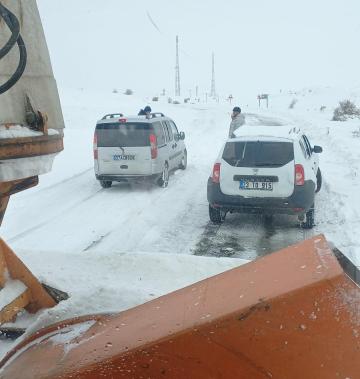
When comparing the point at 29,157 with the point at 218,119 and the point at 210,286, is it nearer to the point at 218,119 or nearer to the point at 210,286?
the point at 210,286

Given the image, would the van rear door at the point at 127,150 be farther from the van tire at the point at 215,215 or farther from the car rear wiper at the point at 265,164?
the car rear wiper at the point at 265,164

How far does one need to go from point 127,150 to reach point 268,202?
512 centimetres

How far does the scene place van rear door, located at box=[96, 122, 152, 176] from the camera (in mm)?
12555

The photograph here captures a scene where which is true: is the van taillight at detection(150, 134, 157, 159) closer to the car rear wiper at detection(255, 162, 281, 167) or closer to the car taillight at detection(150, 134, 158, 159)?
the car taillight at detection(150, 134, 158, 159)

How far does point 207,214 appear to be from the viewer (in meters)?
9.99

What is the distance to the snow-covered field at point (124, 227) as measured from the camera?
4438 mm

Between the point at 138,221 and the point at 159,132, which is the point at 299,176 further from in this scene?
the point at 159,132

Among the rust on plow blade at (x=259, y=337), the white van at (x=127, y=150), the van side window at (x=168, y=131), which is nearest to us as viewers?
the rust on plow blade at (x=259, y=337)

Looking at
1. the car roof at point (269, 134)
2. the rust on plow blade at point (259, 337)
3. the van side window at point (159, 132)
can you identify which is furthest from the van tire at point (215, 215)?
the rust on plow blade at point (259, 337)

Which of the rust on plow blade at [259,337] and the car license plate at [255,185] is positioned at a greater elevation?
the rust on plow blade at [259,337]

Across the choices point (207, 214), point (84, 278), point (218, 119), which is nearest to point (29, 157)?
point (84, 278)

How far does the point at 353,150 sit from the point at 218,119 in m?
15.9

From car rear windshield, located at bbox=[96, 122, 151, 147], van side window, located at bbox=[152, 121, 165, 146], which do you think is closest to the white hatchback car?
car rear windshield, located at bbox=[96, 122, 151, 147]

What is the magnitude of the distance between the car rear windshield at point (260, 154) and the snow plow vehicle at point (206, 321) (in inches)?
245
